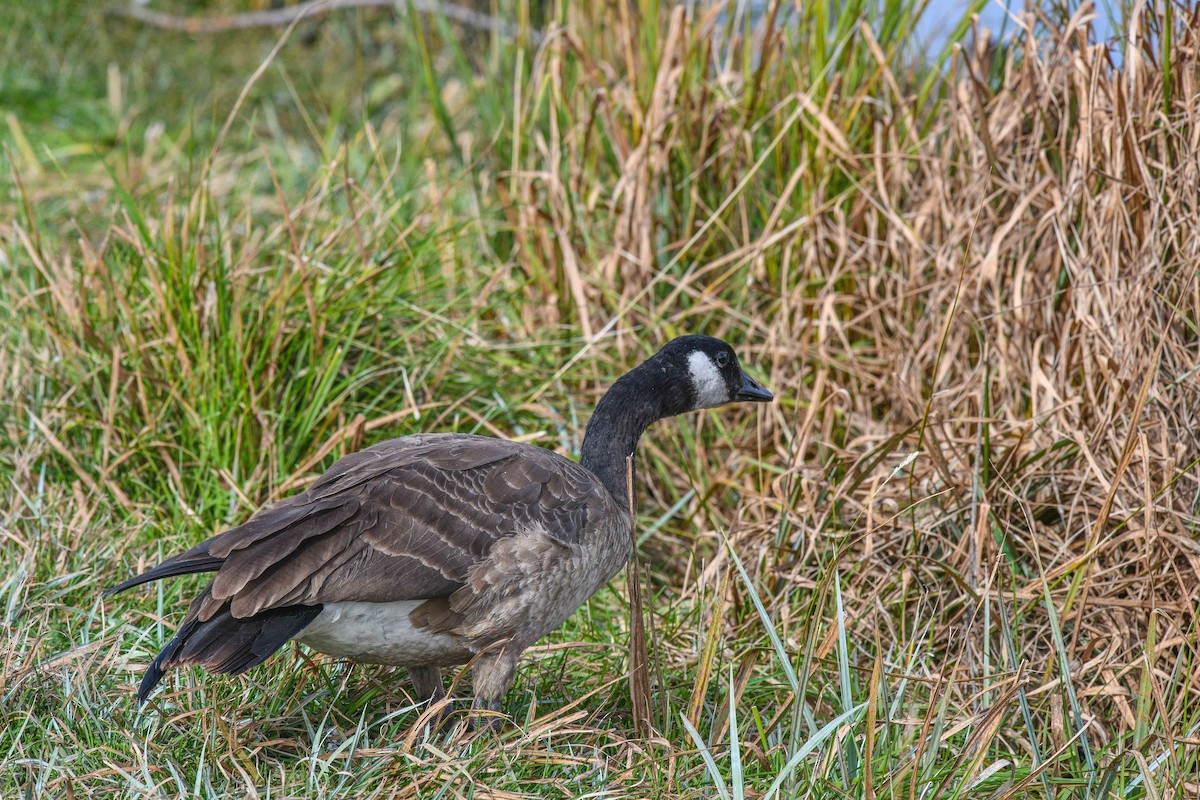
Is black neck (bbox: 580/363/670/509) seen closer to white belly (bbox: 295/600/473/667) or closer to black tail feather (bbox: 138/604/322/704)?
white belly (bbox: 295/600/473/667)

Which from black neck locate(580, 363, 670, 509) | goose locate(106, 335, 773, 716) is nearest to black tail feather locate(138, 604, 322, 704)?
goose locate(106, 335, 773, 716)

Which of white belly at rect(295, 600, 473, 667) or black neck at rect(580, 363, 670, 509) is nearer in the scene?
white belly at rect(295, 600, 473, 667)

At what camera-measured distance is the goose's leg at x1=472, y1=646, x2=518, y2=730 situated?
3449 millimetres

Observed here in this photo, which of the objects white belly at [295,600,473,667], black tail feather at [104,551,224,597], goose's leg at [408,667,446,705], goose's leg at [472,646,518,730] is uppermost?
black tail feather at [104,551,224,597]

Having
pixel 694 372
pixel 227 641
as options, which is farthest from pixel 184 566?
pixel 694 372

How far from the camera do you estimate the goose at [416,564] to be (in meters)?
3.08

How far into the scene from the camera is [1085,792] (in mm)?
3023

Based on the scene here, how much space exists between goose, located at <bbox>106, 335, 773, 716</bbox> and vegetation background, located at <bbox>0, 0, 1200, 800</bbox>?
8.9 inches

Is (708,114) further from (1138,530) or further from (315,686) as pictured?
(315,686)

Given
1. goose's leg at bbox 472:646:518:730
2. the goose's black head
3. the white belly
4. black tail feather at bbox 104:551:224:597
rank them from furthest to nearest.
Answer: the goose's black head → goose's leg at bbox 472:646:518:730 → the white belly → black tail feather at bbox 104:551:224:597

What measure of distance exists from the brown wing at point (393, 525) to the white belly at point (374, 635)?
2.3 inches

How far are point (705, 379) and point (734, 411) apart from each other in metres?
1.16

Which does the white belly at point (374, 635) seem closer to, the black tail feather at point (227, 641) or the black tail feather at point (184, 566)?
the black tail feather at point (227, 641)

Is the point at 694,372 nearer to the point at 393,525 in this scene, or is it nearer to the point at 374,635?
the point at 393,525
